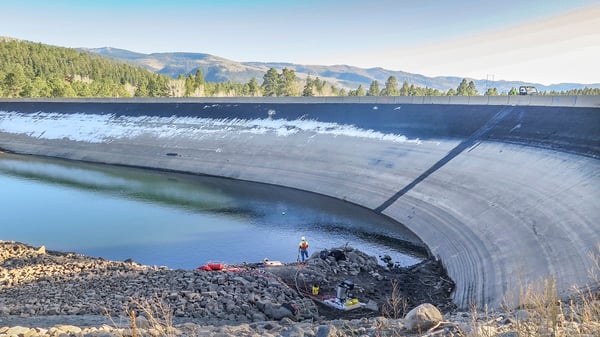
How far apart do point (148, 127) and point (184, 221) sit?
2800 cm

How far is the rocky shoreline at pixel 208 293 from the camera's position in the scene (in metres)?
10.2

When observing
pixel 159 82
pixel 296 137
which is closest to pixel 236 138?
pixel 296 137

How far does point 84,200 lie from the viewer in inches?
1212

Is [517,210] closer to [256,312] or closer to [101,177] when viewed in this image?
[256,312]

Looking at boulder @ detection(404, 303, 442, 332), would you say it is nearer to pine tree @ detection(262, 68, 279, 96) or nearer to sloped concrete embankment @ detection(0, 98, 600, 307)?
sloped concrete embankment @ detection(0, 98, 600, 307)


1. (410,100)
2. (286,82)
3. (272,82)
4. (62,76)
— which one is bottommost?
(62,76)

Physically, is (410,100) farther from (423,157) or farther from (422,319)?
(422,319)

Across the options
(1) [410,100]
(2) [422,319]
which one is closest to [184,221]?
(2) [422,319]

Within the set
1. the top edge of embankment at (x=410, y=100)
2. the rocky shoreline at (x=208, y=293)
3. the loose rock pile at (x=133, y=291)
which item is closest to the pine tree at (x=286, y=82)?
the top edge of embankment at (x=410, y=100)

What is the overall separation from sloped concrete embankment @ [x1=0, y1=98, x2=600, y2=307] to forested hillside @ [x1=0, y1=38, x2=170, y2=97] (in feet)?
70.1

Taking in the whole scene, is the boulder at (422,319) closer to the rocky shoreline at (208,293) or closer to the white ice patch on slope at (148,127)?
the rocky shoreline at (208,293)

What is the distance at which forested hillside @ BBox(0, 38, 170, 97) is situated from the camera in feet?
254

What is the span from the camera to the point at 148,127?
1994 inches

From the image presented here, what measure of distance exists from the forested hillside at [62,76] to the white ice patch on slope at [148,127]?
733 inches
